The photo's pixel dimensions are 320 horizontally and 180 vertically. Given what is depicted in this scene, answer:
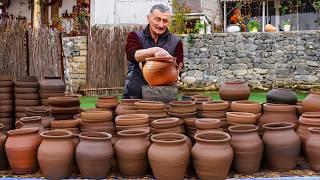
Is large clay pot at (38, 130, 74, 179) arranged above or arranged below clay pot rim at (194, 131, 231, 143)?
below

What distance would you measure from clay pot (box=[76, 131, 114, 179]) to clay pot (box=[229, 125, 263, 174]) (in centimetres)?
102

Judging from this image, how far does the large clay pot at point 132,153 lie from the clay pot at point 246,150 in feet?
2.38

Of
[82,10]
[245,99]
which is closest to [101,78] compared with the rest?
[82,10]

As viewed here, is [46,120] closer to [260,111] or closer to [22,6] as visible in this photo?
[260,111]

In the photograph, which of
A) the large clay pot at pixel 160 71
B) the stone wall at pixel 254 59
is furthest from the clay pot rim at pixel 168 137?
the stone wall at pixel 254 59

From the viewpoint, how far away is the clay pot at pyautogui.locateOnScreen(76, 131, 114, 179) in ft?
10.7

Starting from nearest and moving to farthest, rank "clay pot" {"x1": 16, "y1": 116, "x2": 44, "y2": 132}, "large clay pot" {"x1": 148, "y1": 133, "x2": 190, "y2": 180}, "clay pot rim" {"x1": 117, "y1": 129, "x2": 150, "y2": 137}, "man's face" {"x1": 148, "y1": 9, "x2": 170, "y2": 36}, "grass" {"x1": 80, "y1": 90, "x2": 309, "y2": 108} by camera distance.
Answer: "large clay pot" {"x1": 148, "y1": 133, "x2": 190, "y2": 180} < "clay pot rim" {"x1": 117, "y1": 129, "x2": 150, "y2": 137} < "clay pot" {"x1": 16, "y1": 116, "x2": 44, "y2": 132} < "man's face" {"x1": 148, "y1": 9, "x2": 170, "y2": 36} < "grass" {"x1": 80, "y1": 90, "x2": 309, "y2": 108}

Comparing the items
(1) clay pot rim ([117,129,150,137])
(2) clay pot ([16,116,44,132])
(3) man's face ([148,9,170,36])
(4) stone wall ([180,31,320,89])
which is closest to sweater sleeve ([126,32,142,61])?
(3) man's face ([148,9,170,36])

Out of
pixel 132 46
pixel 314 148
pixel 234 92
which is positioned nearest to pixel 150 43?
pixel 132 46

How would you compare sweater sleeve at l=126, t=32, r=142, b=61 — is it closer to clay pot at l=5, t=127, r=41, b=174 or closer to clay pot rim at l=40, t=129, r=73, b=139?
clay pot rim at l=40, t=129, r=73, b=139

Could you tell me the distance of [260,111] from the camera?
3961 millimetres

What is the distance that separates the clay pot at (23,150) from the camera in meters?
Result: 3.43

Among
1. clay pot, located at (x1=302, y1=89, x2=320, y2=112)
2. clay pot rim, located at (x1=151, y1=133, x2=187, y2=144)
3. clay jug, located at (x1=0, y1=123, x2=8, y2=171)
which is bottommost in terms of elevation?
clay jug, located at (x1=0, y1=123, x2=8, y2=171)

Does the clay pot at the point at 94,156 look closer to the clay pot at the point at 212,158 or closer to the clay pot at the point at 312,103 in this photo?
the clay pot at the point at 212,158
